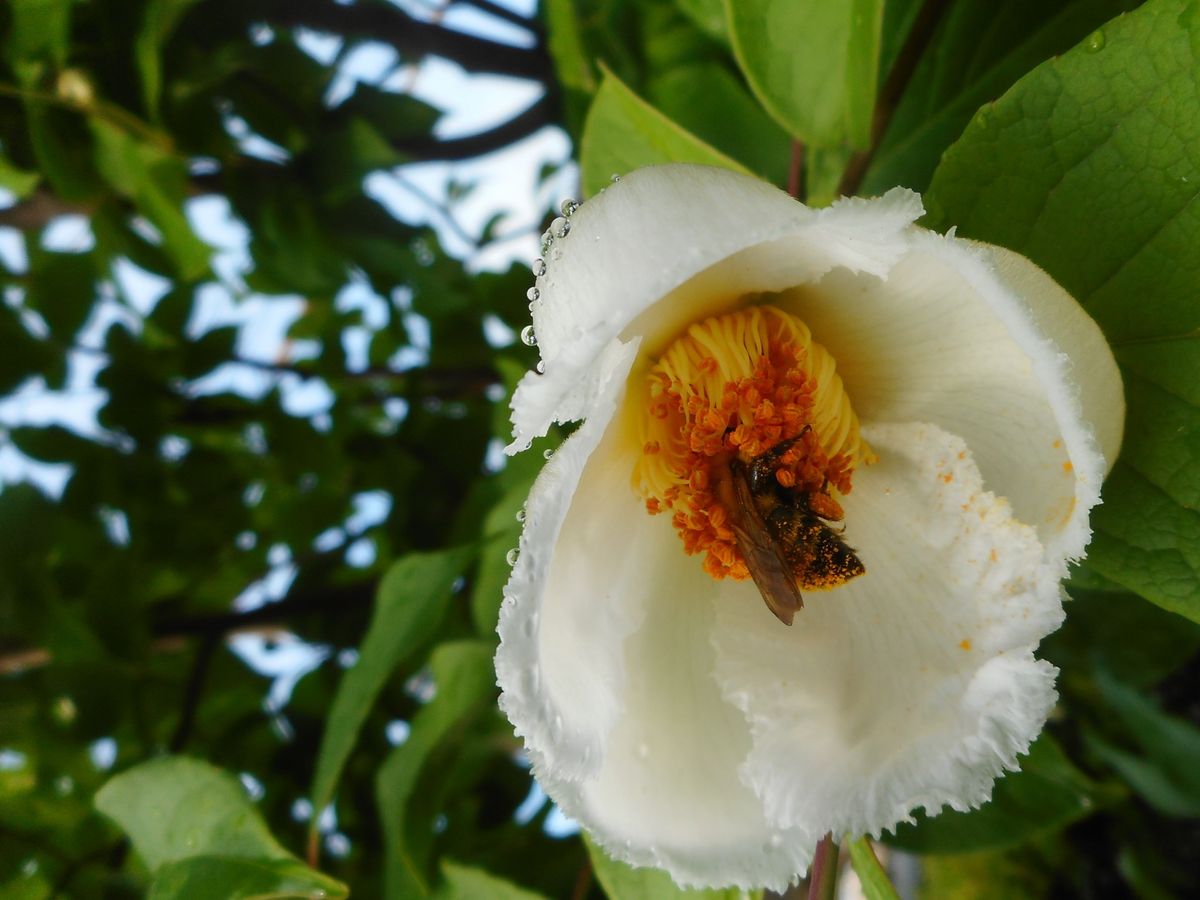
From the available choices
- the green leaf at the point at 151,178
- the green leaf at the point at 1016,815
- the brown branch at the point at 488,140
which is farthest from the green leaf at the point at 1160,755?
the green leaf at the point at 151,178

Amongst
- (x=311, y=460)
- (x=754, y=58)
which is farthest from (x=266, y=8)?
(x=754, y=58)

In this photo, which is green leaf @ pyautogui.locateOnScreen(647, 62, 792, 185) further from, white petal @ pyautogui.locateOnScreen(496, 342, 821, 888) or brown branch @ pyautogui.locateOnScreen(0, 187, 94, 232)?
brown branch @ pyautogui.locateOnScreen(0, 187, 94, 232)

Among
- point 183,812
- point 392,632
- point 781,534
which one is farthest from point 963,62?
point 183,812

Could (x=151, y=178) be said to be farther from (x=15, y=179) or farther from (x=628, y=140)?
(x=628, y=140)

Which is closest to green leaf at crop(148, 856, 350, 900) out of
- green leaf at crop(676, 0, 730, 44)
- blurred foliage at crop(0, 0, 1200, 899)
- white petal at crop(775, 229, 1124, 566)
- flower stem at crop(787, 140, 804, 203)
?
blurred foliage at crop(0, 0, 1200, 899)

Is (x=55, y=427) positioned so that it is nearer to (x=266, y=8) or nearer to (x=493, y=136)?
(x=266, y=8)

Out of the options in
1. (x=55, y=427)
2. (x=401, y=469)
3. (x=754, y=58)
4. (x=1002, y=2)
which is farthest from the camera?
(x=401, y=469)
